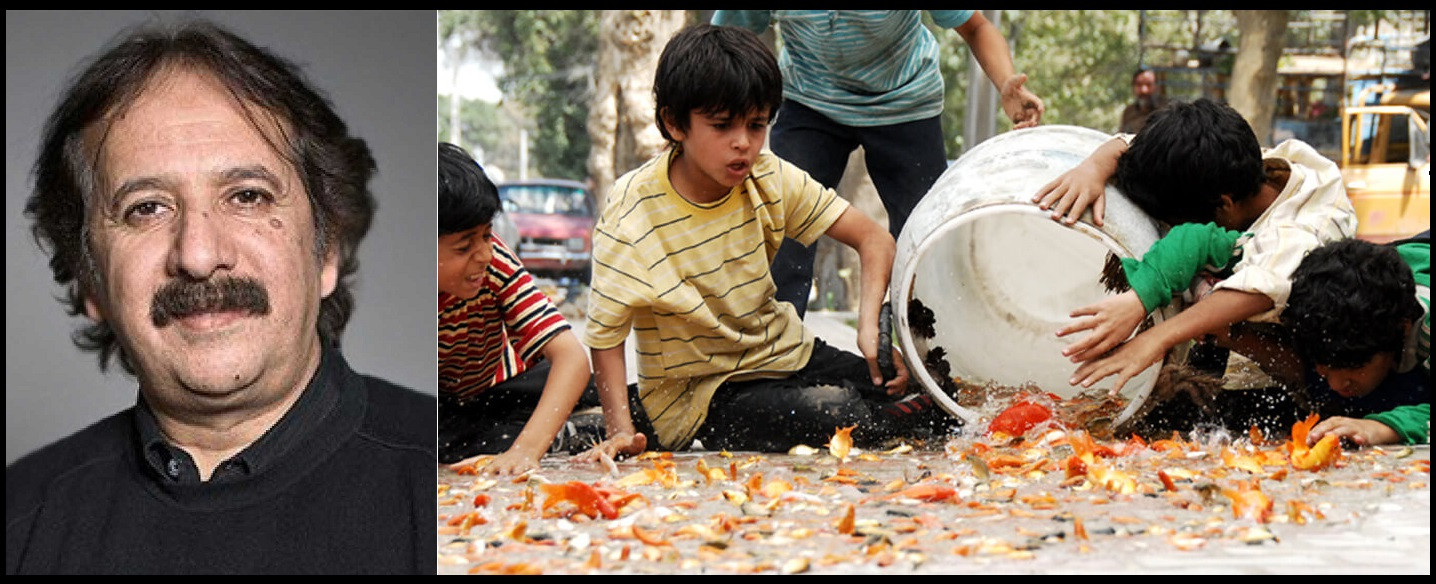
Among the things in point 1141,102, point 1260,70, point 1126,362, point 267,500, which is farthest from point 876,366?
point 1260,70

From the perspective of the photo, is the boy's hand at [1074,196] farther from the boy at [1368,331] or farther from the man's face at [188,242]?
the man's face at [188,242]

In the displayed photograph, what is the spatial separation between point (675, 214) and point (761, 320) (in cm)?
42

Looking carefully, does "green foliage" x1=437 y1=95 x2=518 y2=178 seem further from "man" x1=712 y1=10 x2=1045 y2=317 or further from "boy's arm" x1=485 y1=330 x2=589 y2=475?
"boy's arm" x1=485 y1=330 x2=589 y2=475

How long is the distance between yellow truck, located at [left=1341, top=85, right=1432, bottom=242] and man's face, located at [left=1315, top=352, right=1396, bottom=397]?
401cm

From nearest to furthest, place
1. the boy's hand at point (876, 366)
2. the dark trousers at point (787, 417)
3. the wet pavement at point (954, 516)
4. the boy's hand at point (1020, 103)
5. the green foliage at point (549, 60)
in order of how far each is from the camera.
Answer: the wet pavement at point (954, 516) → the boy's hand at point (876, 366) → the dark trousers at point (787, 417) → the boy's hand at point (1020, 103) → the green foliage at point (549, 60)

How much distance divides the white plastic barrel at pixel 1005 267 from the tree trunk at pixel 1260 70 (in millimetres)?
5958

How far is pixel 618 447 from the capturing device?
12.4 feet

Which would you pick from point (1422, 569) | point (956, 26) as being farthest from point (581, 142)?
point (1422, 569)

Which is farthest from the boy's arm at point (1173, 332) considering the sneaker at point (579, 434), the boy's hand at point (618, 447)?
the sneaker at point (579, 434)

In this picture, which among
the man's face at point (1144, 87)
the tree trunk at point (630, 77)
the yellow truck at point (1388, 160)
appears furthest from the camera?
the tree trunk at point (630, 77)

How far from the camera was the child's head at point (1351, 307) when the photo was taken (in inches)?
146

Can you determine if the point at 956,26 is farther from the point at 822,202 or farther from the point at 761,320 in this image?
the point at 761,320

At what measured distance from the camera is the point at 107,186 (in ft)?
7.06

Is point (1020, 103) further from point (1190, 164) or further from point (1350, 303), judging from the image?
point (1350, 303)
